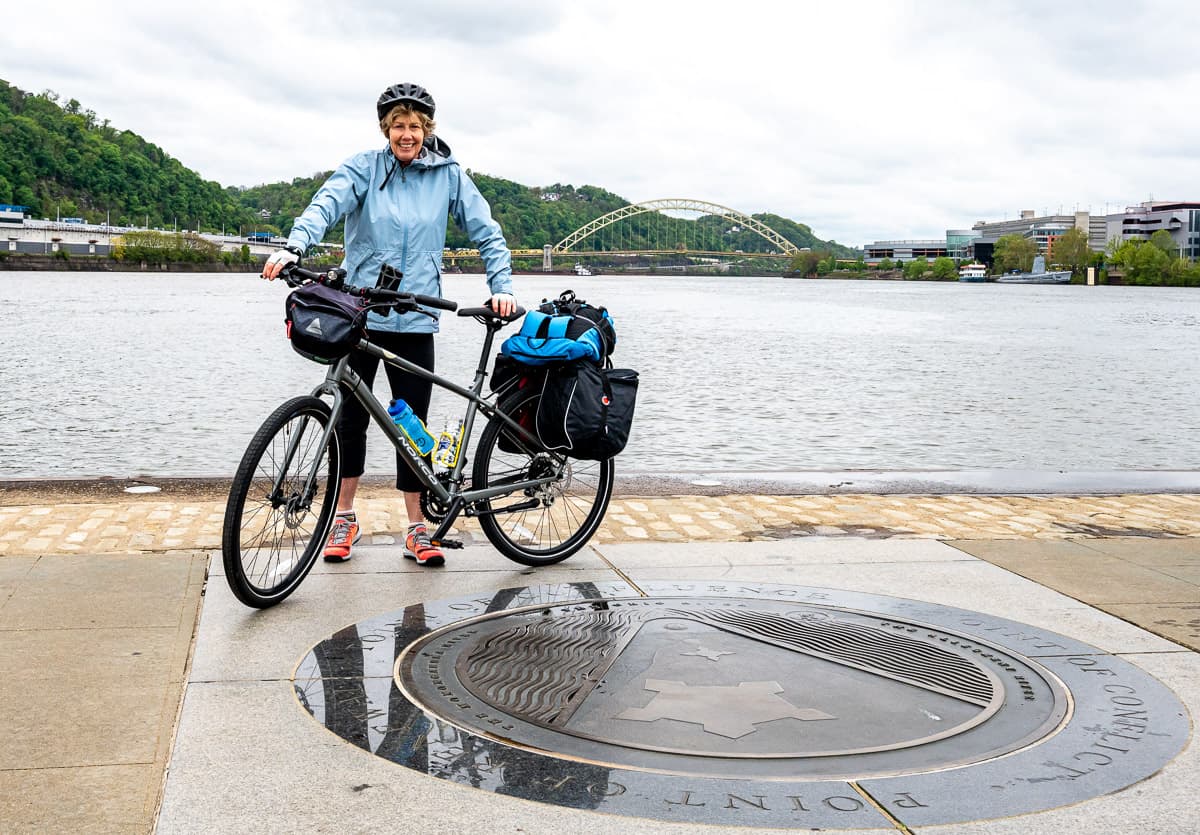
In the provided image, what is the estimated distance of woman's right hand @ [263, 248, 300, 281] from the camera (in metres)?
5.10

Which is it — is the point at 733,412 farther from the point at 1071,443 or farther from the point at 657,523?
the point at 657,523

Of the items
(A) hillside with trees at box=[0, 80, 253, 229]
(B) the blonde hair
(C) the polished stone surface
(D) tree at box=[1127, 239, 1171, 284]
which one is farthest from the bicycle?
(A) hillside with trees at box=[0, 80, 253, 229]

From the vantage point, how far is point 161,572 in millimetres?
5551

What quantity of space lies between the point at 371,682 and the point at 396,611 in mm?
901

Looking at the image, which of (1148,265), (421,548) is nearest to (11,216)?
(1148,265)

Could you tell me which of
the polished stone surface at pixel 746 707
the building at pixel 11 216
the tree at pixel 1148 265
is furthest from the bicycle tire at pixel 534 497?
the tree at pixel 1148 265

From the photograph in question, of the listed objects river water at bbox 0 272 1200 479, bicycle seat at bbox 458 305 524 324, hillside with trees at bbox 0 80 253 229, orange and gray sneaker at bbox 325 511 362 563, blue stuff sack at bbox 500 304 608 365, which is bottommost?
river water at bbox 0 272 1200 479

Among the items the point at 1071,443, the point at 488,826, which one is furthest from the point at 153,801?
the point at 1071,443

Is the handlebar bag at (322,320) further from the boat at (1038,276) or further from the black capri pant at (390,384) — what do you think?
the boat at (1038,276)

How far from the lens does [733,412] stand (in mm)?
20453

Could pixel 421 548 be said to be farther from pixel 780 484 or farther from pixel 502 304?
pixel 780 484

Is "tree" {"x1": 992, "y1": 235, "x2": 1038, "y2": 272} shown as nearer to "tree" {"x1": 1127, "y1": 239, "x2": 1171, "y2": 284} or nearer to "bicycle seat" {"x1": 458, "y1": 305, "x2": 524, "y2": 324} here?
"tree" {"x1": 1127, "y1": 239, "x2": 1171, "y2": 284}

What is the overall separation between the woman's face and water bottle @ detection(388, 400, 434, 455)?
112cm

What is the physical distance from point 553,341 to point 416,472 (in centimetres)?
82
